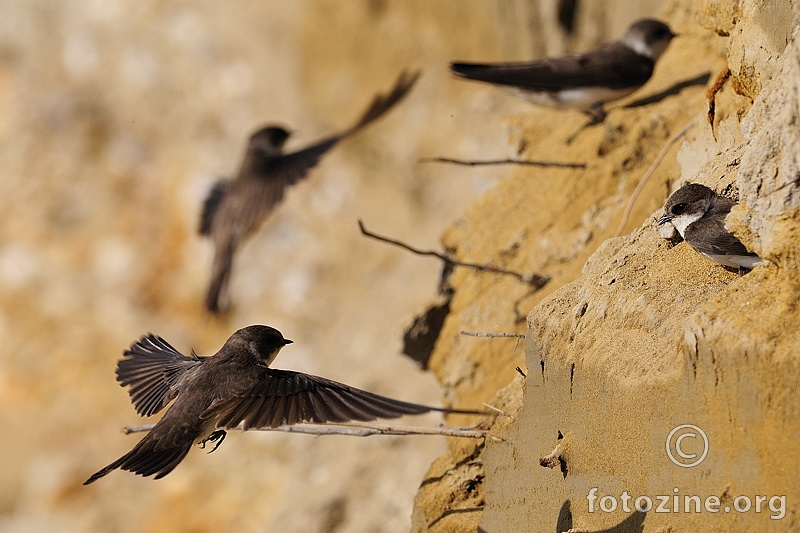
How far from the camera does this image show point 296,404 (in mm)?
3379

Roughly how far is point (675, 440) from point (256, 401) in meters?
1.66

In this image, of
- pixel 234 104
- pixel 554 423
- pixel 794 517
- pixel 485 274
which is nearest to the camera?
pixel 794 517

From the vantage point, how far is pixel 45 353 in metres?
9.11

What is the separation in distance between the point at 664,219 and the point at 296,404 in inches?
54.8

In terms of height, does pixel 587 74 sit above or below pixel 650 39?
below

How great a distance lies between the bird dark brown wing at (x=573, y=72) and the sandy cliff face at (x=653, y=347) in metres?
0.76

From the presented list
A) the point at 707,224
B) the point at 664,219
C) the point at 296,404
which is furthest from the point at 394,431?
the point at 707,224

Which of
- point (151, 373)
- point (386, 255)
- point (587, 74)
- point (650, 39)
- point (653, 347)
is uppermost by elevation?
point (386, 255)

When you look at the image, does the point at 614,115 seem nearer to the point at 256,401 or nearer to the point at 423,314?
the point at 423,314

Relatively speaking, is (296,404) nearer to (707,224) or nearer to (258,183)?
(707,224)

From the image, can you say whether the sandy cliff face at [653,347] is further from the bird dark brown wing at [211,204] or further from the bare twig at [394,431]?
the bird dark brown wing at [211,204]

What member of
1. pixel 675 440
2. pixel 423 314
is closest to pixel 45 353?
pixel 423 314

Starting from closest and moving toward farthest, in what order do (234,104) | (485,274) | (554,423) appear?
(554,423), (485,274), (234,104)

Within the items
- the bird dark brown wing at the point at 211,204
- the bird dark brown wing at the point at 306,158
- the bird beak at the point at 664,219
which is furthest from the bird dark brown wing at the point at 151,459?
the bird dark brown wing at the point at 211,204
